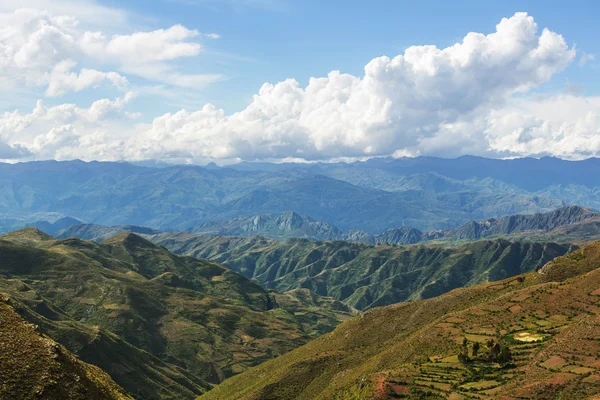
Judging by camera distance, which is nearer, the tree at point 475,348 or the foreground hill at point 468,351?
the foreground hill at point 468,351

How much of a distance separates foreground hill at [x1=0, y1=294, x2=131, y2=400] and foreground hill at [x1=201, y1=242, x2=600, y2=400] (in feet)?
184

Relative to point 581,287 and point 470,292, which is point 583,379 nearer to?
point 581,287

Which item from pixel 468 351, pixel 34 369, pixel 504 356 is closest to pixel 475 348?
pixel 468 351

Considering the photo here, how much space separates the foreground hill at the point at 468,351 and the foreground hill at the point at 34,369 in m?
56.0

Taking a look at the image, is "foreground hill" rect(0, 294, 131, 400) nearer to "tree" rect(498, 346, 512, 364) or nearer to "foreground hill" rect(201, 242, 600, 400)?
"foreground hill" rect(201, 242, 600, 400)

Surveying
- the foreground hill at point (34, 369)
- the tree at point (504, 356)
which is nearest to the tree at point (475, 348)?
the tree at point (504, 356)

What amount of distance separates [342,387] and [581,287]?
65.9 meters

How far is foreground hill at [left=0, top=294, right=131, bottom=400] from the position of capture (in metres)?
49.7

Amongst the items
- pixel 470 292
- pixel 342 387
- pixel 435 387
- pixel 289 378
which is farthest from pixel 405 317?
pixel 435 387

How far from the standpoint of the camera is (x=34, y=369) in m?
52.0

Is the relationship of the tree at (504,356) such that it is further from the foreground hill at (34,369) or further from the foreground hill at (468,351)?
the foreground hill at (34,369)

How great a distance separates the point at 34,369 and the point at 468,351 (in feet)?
274

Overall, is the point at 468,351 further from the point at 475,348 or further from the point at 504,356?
the point at 504,356

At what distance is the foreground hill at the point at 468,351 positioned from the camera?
274 ft
